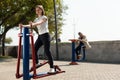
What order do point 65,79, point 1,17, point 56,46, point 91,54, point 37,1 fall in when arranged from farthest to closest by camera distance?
point 1,17 → point 37,1 → point 56,46 → point 91,54 → point 65,79

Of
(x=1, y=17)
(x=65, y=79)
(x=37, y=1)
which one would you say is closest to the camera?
(x=65, y=79)

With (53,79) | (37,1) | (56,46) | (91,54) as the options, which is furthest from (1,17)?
(53,79)

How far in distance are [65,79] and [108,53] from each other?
1272 centimetres

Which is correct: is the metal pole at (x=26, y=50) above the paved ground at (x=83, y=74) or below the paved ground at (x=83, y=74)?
above

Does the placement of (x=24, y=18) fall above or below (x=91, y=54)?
above

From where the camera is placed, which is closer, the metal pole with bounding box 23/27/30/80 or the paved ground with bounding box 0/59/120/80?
the metal pole with bounding box 23/27/30/80

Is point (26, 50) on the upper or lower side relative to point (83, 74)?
upper

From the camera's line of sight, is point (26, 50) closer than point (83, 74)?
Yes

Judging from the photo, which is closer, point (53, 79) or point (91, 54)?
point (53, 79)

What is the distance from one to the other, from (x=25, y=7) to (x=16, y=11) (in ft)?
3.45

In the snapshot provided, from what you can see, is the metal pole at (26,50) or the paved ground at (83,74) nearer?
the metal pole at (26,50)

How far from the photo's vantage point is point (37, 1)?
30.5 m

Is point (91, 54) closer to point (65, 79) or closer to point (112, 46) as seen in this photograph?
point (112, 46)

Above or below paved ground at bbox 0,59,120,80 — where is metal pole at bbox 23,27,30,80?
above
